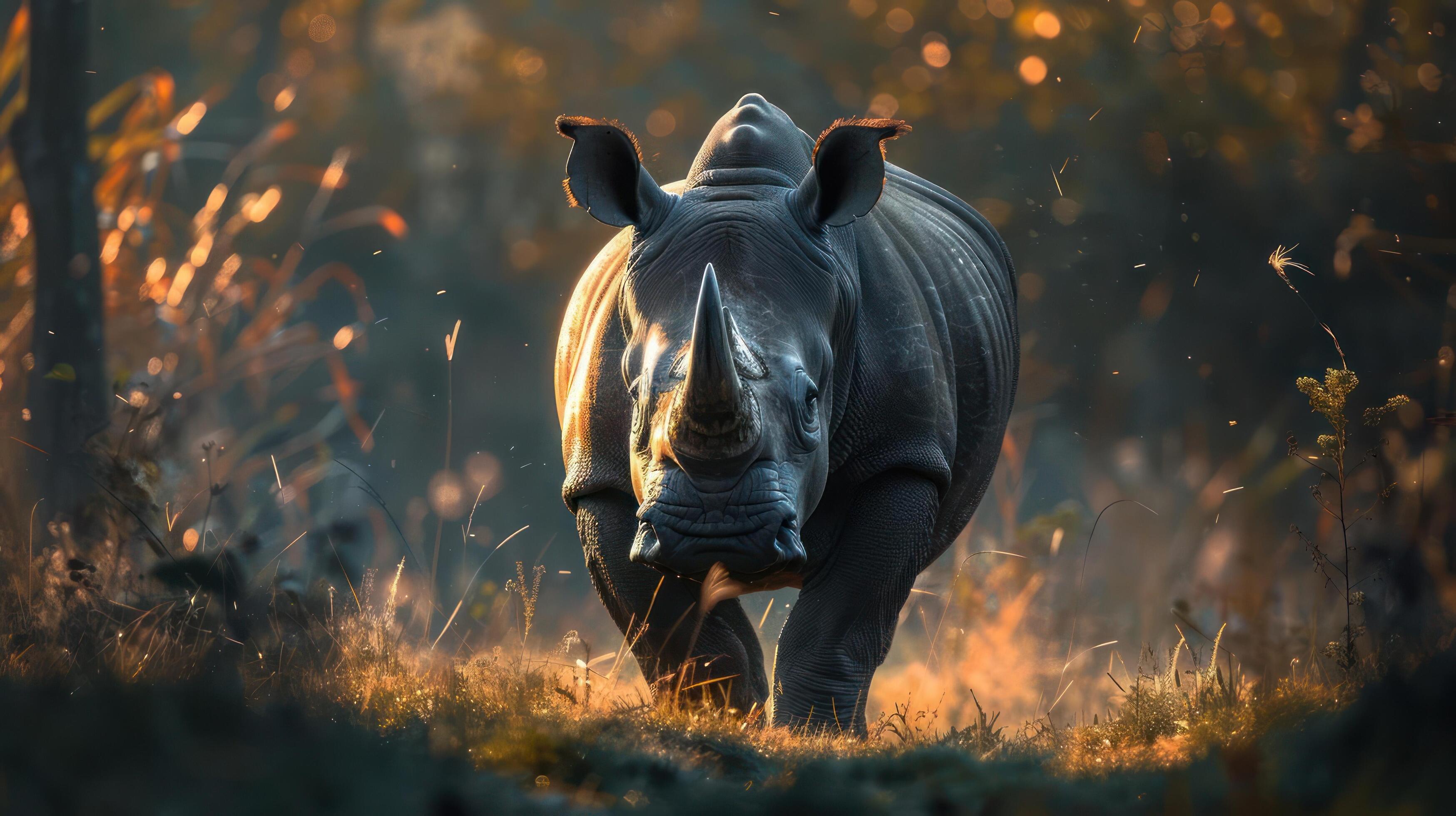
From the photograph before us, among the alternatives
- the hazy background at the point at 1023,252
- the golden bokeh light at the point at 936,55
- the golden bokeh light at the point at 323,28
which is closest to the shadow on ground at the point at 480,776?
the hazy background at the point at 1023,252

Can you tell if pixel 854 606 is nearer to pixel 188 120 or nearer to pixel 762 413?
pixel 762 413

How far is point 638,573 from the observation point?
423cm

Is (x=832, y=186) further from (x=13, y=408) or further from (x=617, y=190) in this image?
(x=13, y=408)

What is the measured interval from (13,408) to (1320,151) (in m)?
8.68

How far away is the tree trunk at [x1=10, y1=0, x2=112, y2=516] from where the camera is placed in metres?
6.34

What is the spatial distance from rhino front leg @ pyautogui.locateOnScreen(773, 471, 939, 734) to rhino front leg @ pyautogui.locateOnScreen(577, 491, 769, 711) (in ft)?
0.80

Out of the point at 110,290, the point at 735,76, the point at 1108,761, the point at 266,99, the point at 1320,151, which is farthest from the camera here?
the point at 266,99

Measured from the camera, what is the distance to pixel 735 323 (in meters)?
3.76

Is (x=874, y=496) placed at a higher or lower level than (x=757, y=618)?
higher

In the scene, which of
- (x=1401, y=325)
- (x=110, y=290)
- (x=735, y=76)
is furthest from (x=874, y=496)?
(x=735, y=76)

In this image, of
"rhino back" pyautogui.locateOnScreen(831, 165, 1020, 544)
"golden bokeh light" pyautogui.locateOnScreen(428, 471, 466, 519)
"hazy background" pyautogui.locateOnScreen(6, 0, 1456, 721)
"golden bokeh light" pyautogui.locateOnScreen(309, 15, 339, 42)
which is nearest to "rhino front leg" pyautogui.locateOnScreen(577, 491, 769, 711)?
"rhino back" pyautogui.locateOnScreen(831, 165, 1020, 544)

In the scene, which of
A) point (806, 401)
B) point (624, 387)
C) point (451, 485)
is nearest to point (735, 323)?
point (806, 401)

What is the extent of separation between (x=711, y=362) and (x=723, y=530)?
408mm

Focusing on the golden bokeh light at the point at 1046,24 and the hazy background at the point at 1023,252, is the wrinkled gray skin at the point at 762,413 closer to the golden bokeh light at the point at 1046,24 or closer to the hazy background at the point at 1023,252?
the hazy background at the point at 1023,252
